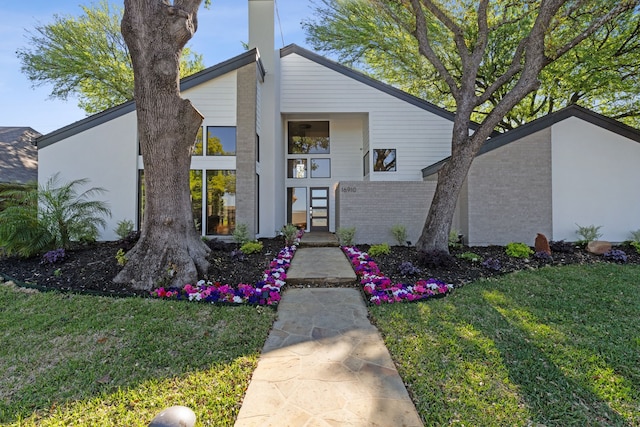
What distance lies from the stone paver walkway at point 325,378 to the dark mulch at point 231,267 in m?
2.05

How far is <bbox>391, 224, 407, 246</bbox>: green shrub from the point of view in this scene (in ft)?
29.5

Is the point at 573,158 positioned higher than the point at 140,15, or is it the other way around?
the point at 140,15

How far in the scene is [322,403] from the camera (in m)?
2.39

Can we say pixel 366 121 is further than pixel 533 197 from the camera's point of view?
Yes

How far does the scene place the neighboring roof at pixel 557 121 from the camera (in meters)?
8.90

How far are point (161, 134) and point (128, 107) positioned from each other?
601cm

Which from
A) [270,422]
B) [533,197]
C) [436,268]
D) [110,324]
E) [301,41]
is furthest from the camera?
[301,41]

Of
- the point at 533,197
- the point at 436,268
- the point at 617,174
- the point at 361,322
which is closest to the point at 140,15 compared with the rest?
the point at 361,322

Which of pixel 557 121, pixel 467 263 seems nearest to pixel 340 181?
pixel 467 263

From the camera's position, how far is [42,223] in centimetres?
676

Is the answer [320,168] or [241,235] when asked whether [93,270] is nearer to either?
[241,235]

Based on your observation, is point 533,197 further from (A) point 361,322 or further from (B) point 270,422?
(B) point 270,422

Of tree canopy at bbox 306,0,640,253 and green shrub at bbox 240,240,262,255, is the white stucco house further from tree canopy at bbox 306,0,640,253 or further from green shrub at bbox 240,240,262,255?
tree canopy at bbox 306,0,640,253

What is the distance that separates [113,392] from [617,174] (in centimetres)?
1271
